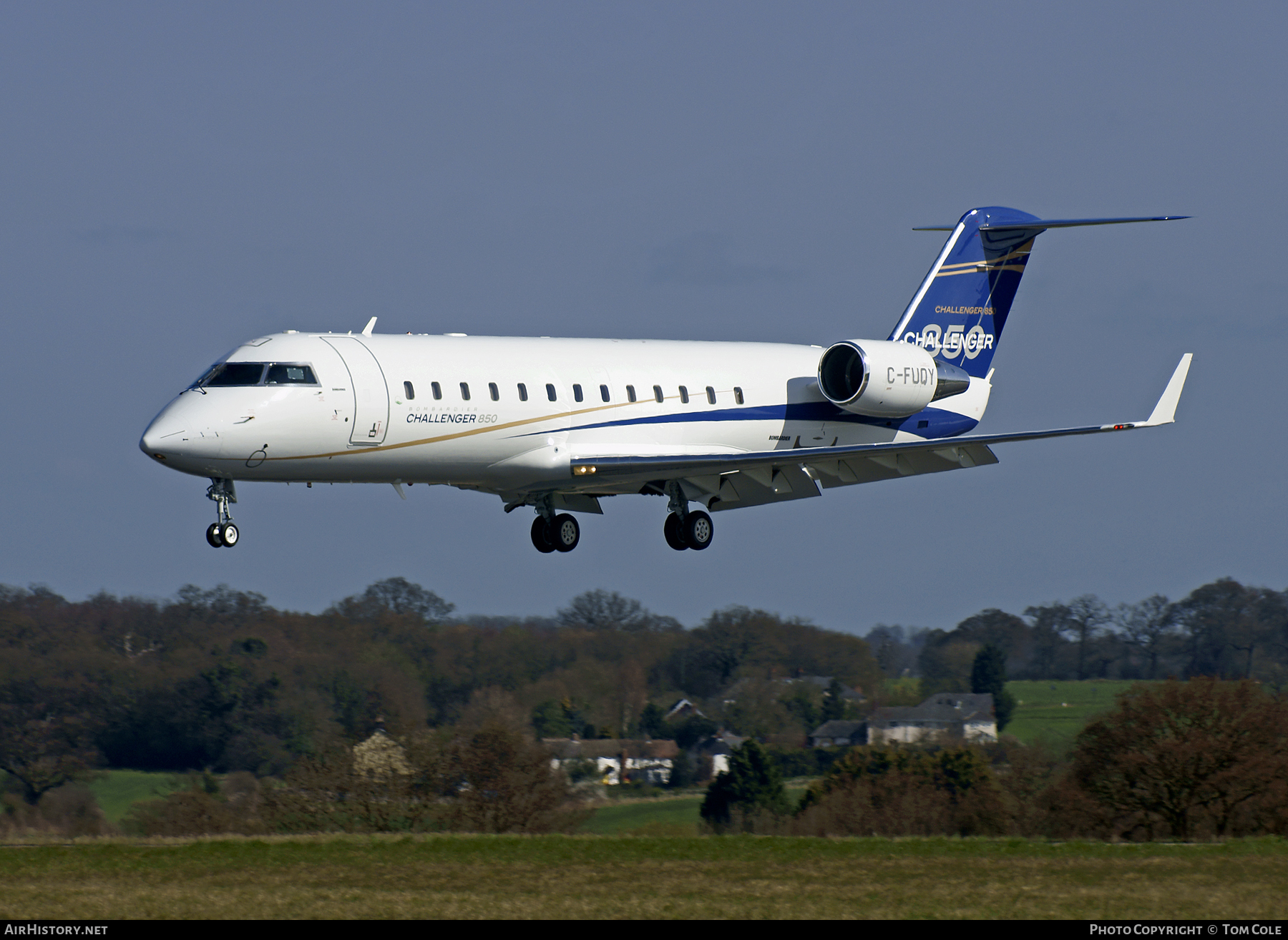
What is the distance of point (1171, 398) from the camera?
33.0m

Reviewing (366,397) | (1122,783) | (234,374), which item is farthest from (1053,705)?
(234,374)

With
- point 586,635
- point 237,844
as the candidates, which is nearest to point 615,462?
point 237,844

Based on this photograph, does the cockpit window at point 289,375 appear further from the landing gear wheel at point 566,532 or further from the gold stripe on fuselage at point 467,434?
the landing gear wheel at point 566,532

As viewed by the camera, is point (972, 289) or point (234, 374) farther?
point (972, 289)

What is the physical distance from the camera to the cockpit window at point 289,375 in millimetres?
29359

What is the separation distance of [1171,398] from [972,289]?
7.48 metres

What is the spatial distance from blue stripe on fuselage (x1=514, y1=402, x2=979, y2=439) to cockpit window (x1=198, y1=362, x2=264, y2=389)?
506 centimetres

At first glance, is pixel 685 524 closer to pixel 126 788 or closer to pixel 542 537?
pixel 542 537

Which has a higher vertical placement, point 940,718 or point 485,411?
point 485,411

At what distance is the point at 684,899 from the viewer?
77.7ft

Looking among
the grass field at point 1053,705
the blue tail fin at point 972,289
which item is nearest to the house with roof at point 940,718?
the grass field at point 1053,705

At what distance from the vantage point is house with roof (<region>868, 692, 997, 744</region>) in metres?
77.5
